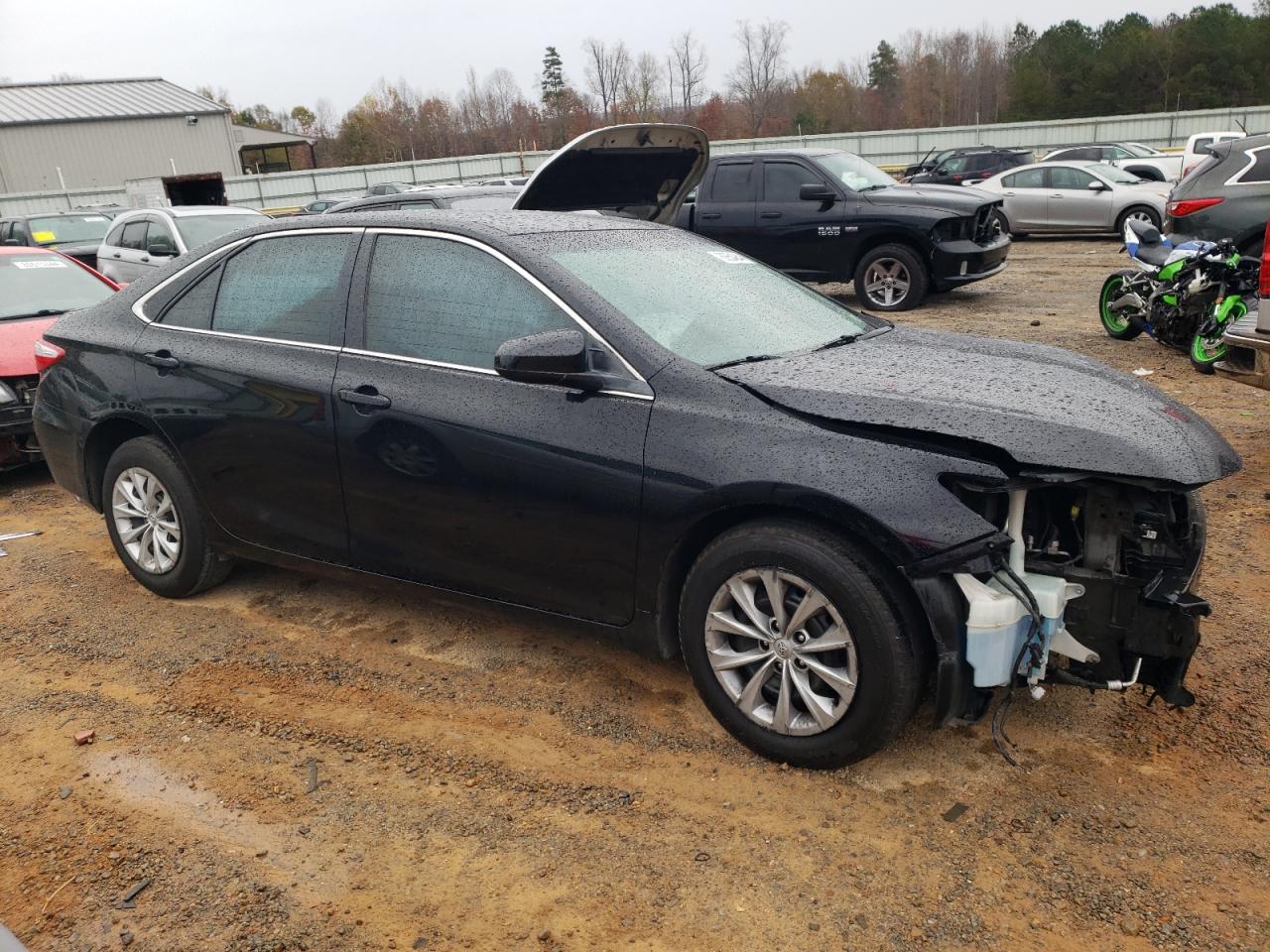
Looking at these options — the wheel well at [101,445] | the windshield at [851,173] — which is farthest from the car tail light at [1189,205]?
the wheel well at [101,445]

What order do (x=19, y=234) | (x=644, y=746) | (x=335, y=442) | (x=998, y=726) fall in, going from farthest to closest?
(x=19, y=234), (x=335, y=442), (x=644, y=746), (x=998, y=726)

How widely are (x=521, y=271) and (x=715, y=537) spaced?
118 centimetres

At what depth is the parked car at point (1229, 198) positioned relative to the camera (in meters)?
9.38

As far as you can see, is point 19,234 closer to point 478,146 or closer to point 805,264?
point 805,264

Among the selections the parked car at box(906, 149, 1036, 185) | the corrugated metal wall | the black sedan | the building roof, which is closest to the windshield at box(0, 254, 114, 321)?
the black sedan

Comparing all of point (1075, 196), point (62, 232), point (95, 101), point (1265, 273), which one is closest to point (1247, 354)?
point (1265, 273)

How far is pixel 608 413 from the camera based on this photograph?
322cm

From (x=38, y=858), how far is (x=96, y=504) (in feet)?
7.62

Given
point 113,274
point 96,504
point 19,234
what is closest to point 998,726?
point 96,504

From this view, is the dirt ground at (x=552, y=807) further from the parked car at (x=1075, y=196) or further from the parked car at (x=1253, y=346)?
the parked car at (x=1075, y=196)

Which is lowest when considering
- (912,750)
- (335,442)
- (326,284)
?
(912,750)

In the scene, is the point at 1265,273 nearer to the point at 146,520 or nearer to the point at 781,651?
the point at 781,651

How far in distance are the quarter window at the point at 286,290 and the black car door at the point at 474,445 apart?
160mm

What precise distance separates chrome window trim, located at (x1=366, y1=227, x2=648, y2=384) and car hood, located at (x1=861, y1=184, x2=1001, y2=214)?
874 centimetres
